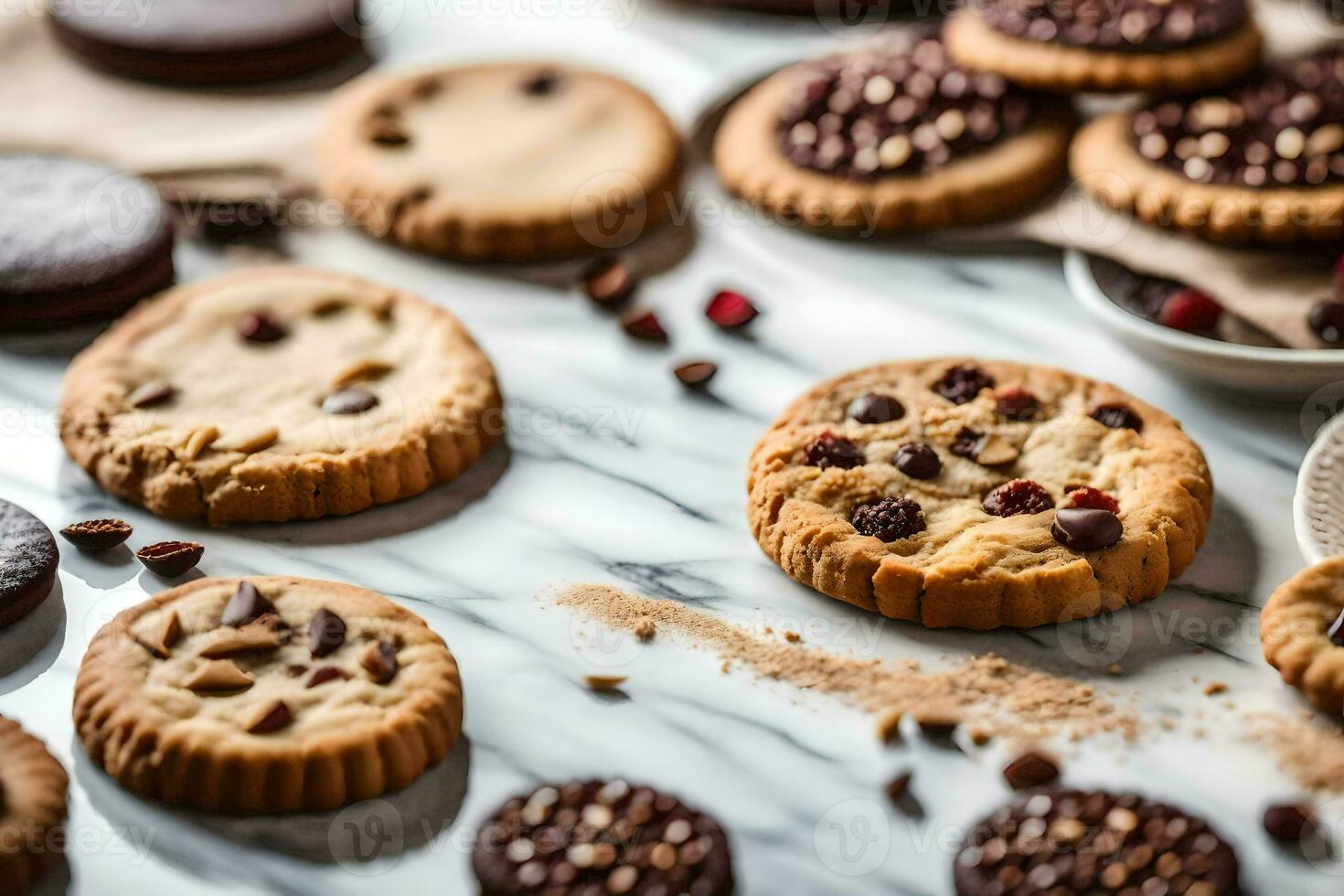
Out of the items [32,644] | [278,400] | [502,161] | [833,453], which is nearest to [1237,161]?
[833,453]

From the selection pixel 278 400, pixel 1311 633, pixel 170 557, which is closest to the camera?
pixel 1311 633

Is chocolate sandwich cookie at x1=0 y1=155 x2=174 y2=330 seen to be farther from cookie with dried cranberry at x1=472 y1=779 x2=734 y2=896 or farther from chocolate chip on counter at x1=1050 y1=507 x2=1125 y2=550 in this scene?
chocolate chip on counter at x1=1050 y1=507 x2=1125 y2=550

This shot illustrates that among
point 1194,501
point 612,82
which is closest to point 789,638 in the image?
point 1194,501

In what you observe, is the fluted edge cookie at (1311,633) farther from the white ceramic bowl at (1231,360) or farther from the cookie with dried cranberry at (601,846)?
the cookie with dried cranberry at (601,846)

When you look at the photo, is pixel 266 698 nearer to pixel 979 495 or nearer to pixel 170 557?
pixel 170 557

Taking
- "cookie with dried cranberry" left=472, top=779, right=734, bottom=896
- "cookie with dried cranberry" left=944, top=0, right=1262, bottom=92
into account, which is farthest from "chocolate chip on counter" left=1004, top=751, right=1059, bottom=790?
"cookie with dried cranberry" left=944, top=0, right=1262, bottom=92

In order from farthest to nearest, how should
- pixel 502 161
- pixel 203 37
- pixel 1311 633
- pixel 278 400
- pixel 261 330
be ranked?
pixel 203 37, pixel 502 161, pixel 261 330, pixel 278 400, pixel 1311 633

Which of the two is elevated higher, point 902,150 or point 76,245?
point 902,150
